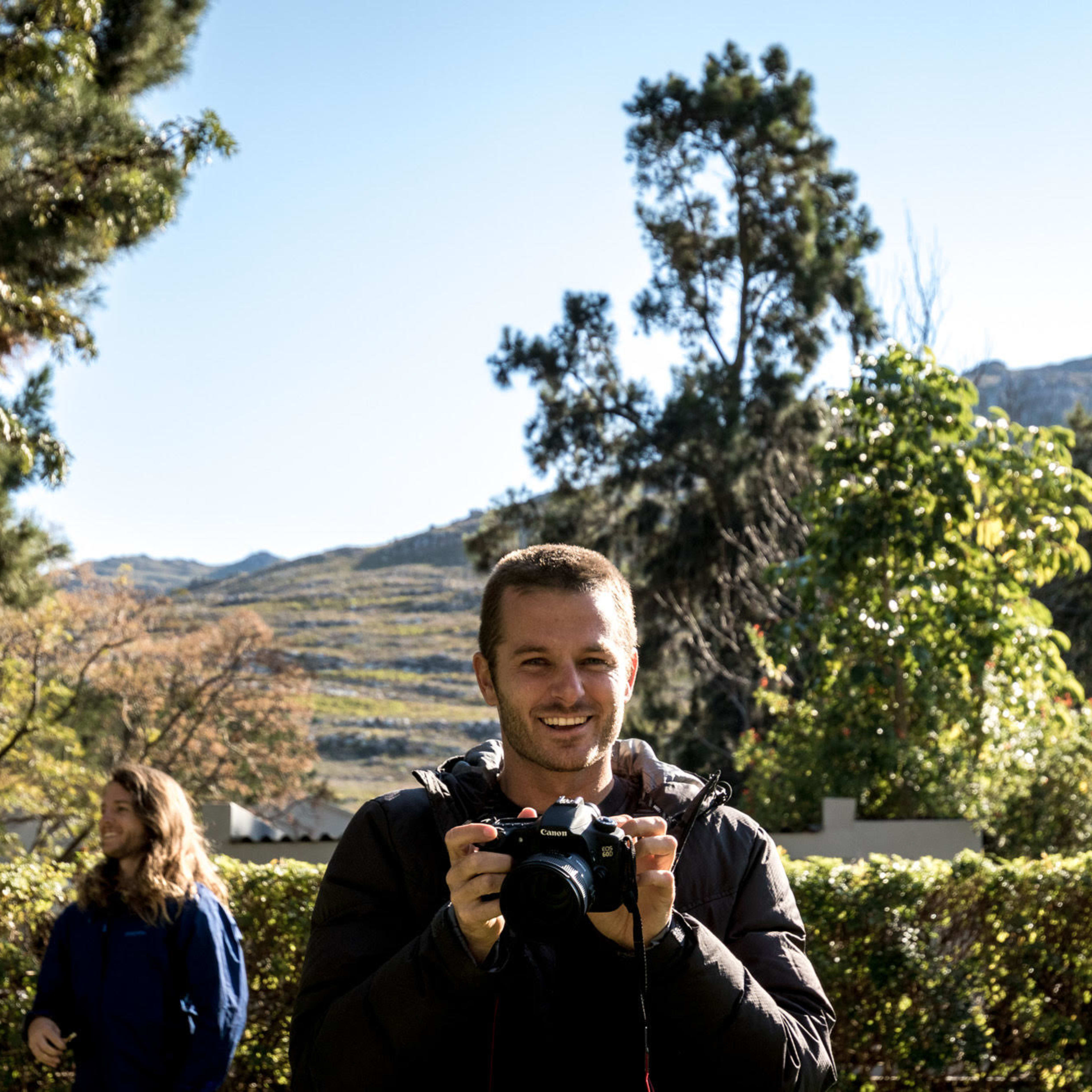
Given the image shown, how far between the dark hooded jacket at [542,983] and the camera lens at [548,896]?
12 centimetres

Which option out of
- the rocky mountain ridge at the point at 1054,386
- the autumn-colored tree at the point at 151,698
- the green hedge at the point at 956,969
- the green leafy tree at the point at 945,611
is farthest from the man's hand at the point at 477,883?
the rocky mountain ridge at the point at 1054,386

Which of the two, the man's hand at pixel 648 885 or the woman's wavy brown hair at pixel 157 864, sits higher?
the man's hand at pixel 648 885

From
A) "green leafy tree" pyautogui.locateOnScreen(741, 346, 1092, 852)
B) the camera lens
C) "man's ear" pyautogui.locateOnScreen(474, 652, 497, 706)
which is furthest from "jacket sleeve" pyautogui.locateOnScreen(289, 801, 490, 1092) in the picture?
"green leafy tree" pyautogui.locateOnScreen(741, 346, 1092, 852)

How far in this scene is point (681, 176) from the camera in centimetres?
2281

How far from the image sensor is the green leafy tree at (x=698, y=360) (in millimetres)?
20719

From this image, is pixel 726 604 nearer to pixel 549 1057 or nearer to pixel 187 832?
pixel 187 832

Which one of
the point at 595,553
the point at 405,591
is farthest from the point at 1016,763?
the point at 405,591

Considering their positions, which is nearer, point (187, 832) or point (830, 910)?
point (187, 832)

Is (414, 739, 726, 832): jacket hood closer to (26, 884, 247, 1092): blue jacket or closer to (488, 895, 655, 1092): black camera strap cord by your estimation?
(488, 895, 655, 1092): black camera strap cord

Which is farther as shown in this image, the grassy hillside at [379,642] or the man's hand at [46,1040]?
the grassy hillside at [379,642]

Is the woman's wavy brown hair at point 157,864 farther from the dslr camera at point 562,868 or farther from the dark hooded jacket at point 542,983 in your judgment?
the dslr camera at point 562,868

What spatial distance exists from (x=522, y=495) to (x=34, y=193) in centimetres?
1363

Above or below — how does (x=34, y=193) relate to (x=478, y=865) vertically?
above

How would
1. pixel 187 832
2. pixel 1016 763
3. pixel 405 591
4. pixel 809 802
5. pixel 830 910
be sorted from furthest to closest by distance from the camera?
1. pixel 405 591
2. pixel 809 802
3. pixel 1016 763
4. pixel 830 910
5. pixel 187 832
